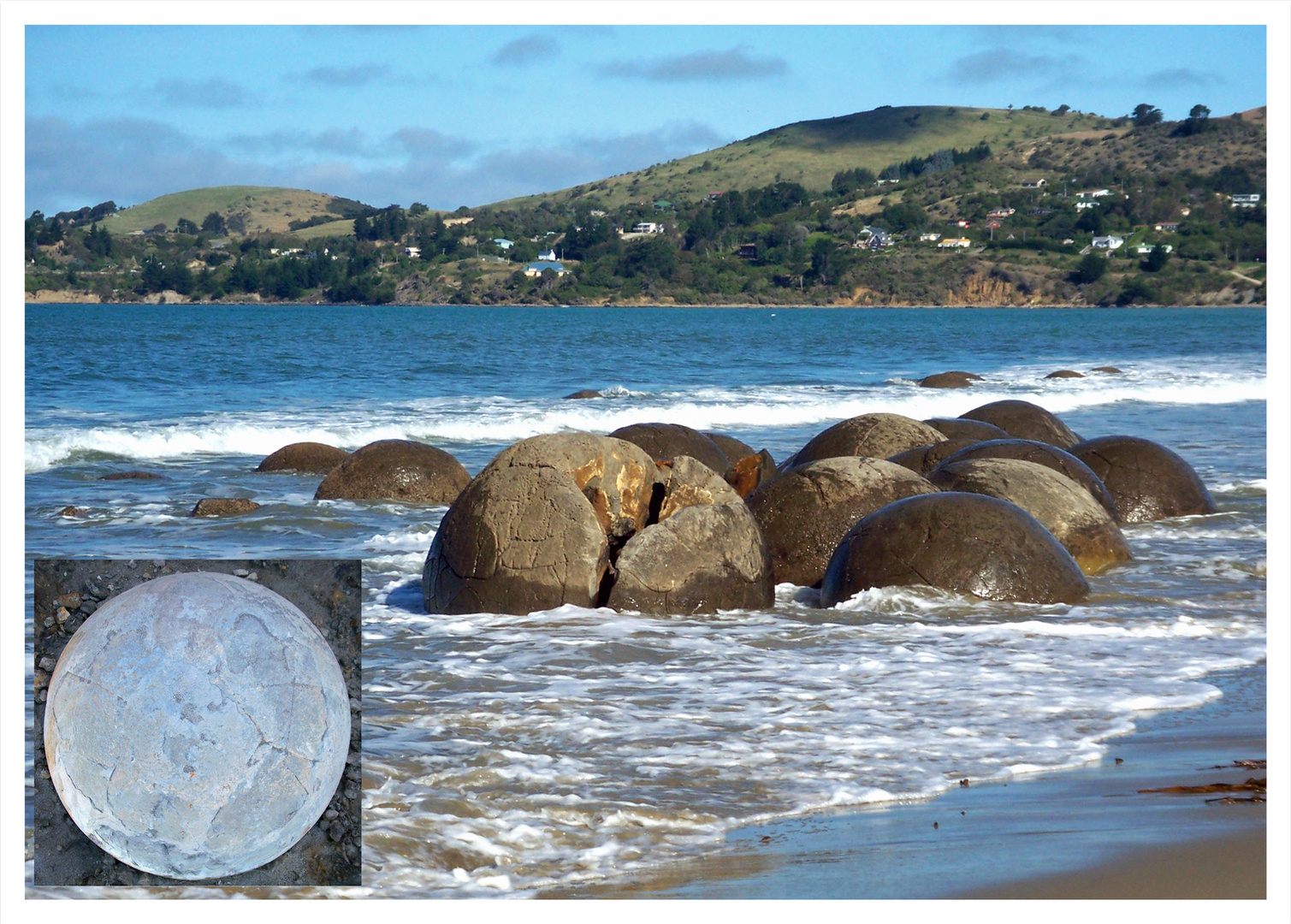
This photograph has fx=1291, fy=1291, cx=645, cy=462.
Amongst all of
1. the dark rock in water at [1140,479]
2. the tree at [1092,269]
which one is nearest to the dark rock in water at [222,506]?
the dark rock in water at [1140,479]

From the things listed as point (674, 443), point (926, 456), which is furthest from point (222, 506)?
point (926, 456)

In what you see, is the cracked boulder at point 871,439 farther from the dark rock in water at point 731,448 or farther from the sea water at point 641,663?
the sea water at point 641,663

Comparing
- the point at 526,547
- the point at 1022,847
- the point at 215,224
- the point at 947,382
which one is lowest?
the point at 1022,847

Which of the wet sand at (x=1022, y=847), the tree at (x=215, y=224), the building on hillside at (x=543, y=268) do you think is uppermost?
the tree at (x=215, y=224)

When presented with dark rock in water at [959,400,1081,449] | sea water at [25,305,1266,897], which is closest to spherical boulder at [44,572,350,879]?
sea water at [25,305,1266,897]

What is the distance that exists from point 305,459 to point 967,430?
27.8 feet

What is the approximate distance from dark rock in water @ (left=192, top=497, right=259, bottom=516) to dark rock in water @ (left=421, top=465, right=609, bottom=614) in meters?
5.77

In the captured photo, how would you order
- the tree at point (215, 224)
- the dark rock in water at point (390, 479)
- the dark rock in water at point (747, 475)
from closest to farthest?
1. the dark rock in water at point (747, 475)
2. the dark rock in water at point (390, 479)
3. the tree at point (215, 224)

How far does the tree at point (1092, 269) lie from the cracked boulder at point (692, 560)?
100m

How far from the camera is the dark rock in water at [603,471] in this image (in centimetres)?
814

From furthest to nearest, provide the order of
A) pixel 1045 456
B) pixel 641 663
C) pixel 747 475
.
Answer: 1. pixel 1045 456
2. pixel 747 475
3. pixel 641 663

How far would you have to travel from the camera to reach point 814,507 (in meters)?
9.08

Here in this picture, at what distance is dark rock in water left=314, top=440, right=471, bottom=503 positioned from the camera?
13.4 meters

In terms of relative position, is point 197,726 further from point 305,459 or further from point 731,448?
point 305,459
